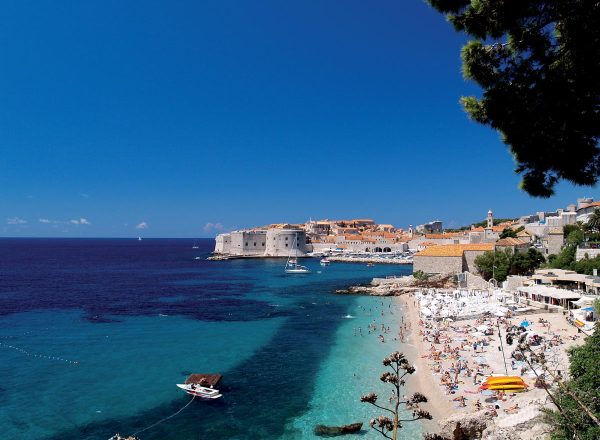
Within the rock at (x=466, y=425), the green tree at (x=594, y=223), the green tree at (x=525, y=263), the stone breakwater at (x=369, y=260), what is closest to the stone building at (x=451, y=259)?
the green tree at (x=525, y=263)

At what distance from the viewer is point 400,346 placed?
1736cm

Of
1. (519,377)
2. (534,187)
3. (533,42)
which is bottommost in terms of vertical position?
(519,377)

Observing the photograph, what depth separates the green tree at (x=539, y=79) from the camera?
4.57m

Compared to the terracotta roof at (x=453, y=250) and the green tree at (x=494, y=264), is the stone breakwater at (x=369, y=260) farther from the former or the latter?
the green tree at (x=494, y=264)

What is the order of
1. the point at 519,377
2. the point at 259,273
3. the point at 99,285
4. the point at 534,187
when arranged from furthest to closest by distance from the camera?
the point at 259,273 → the point at 99,285 → the point at 519,377 → the point at 534,187

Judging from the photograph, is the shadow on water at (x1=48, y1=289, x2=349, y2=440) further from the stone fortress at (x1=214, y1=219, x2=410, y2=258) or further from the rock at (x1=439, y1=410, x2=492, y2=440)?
the stone fortress at (x1=214, y1=219, x2=410, y2=258)

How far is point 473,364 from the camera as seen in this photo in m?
14.2

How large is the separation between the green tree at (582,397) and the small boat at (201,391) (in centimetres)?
840

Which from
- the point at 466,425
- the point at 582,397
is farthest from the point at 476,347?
the point at 582,397

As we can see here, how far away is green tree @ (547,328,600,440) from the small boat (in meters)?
8.40

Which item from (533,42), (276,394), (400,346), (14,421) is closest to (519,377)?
(400,346)

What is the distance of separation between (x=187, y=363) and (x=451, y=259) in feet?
80.9

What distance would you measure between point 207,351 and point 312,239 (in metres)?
75.6

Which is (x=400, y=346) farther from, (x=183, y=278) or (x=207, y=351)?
(x=183, y=278)
